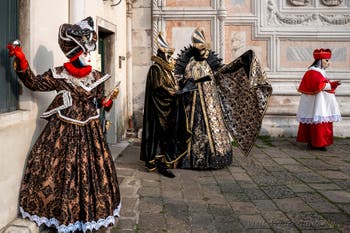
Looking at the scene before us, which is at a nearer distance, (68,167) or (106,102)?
(68,167)

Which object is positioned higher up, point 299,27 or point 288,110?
point 299,27

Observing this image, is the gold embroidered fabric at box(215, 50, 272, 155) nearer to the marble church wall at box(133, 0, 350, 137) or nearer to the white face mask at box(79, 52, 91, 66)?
the white face mask at box(79, 52, 91, 66)

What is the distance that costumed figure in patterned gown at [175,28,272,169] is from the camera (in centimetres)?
545

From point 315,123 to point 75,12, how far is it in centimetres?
482

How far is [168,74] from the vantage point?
521cm

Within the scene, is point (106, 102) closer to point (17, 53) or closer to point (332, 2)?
point (17, 53)

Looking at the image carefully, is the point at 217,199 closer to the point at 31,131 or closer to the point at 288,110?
the point at 31,131

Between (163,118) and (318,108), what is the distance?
3244 mm

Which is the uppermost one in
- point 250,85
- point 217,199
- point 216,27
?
point 216,27

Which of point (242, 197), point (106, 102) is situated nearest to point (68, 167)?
point (106, 102)

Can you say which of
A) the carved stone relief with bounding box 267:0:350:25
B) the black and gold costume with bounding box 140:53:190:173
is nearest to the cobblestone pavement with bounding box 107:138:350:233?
the black and gold costume with bounding box 140:53:190:173

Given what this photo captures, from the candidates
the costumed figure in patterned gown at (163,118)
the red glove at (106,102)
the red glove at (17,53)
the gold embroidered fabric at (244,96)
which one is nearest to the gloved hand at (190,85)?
the costumed figure in patterned gown at (163,118)

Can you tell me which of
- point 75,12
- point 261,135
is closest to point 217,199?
point 75,12

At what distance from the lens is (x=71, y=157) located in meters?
3.04
